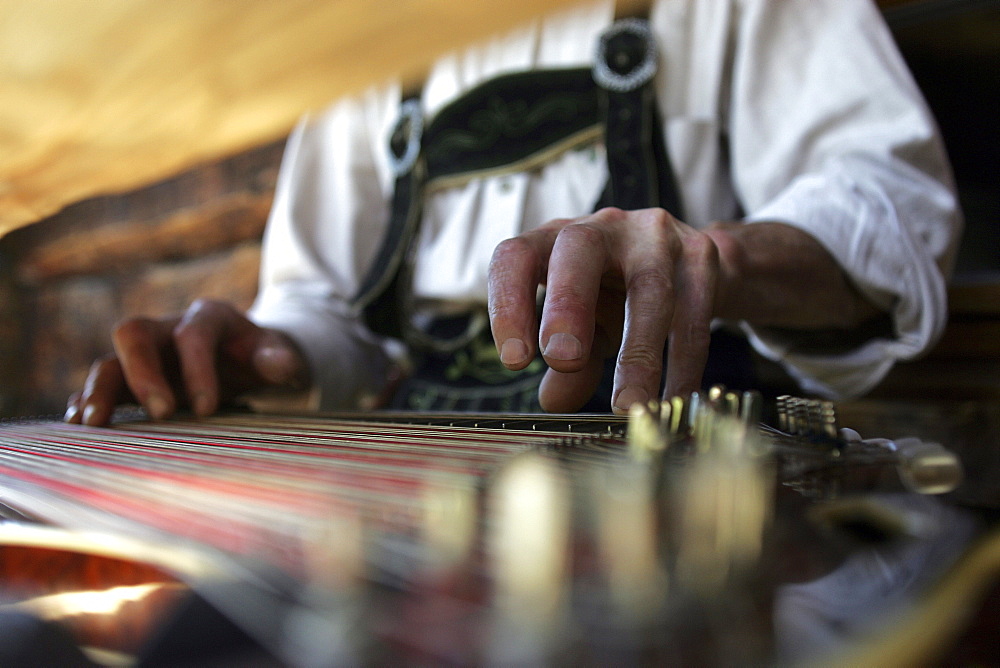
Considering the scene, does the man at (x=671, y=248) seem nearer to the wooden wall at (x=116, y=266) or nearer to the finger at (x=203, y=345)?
the finger at (x=203, y=345)

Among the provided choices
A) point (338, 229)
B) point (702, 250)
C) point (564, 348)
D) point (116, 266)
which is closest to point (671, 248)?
point (702, 250)

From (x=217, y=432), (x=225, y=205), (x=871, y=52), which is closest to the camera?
(x=217, y=432)

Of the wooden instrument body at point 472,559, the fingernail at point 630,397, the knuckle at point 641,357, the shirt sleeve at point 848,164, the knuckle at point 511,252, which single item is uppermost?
the shirt sleeve at point 848,164

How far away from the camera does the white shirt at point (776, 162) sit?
79cm

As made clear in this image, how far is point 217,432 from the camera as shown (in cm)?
65

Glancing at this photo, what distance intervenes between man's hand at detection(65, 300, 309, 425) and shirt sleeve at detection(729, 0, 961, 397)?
2.24 feet

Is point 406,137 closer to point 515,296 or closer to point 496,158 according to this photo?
point 496,158

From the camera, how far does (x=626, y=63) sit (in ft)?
2.99

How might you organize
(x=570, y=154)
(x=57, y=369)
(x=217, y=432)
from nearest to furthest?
(x=217, y=432), (x=570, y=154), (x=57, y=369)

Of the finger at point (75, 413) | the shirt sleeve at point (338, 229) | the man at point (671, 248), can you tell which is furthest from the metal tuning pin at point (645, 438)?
the shirt sleeve at point (338, 229)

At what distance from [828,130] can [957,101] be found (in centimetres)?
29

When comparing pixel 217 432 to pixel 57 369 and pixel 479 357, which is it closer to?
pixel 479 357

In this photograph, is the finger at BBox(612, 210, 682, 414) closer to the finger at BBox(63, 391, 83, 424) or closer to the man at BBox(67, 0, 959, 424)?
the man at BBox(67, 0, 959, 424)

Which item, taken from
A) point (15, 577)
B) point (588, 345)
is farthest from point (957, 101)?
point (15, 577)
